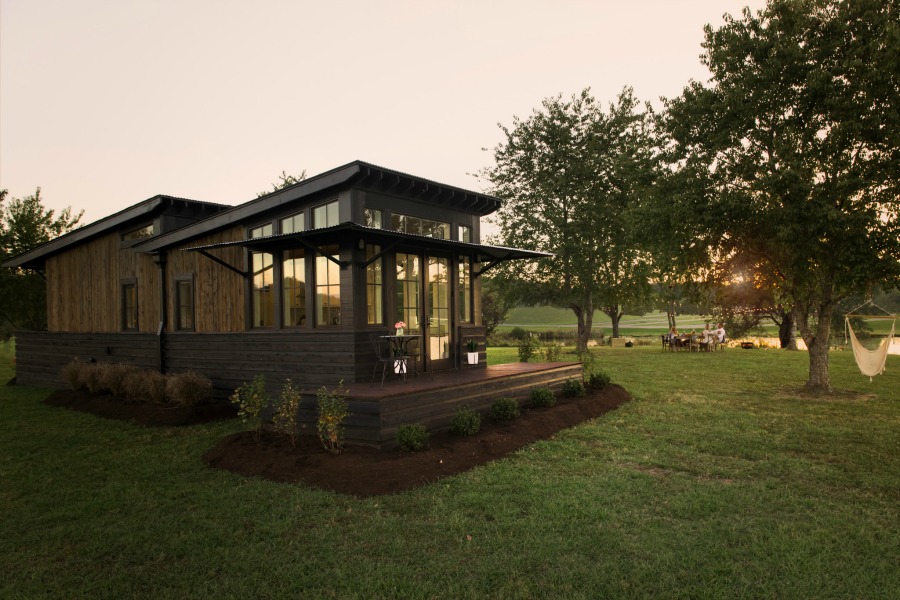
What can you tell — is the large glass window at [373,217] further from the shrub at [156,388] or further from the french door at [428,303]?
the shrub at [156,388]

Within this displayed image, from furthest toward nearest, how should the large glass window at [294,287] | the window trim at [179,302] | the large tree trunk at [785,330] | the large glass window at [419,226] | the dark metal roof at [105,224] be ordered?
the large tree trunk at [785,330]
the dark metal roof at [105,224]
the window trim at [179,302]
the large glass window at [419,226]
the large glass window at [294,287]

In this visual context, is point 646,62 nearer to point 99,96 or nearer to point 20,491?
point 99,96

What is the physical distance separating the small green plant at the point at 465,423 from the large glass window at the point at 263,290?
478 centimetres

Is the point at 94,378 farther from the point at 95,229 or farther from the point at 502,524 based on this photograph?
the point at 502,524

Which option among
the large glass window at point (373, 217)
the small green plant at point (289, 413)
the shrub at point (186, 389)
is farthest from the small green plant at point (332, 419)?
the shrub at point (186, 389)

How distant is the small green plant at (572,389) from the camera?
1046 centimetres

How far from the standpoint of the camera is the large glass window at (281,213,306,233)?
9867 millimetres

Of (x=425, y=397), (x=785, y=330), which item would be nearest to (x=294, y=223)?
(x=425, y=397)

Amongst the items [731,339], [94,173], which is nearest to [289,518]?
[94,173]

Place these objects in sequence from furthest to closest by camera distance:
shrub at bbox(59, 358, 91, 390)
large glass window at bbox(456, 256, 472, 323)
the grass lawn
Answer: shrub at bbox(59, 358, 91, 390)
large glass window at bbox(456, 256, 472, 323)
the grass lawn

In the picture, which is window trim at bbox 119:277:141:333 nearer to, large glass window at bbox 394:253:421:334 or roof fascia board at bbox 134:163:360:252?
roof fascia board at bbox 134:163:360:252

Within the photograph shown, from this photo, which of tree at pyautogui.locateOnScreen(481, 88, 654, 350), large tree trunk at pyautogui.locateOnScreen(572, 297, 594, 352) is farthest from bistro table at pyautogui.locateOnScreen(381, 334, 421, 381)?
large tree trunk at pyautogui.locateOnScreen(572, 297, 594, 352)

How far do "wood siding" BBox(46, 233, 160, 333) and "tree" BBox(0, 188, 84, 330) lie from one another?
4.89 meters

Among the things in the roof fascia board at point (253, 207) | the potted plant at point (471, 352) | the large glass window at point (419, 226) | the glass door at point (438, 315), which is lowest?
the potted plant at point (471, 352)
